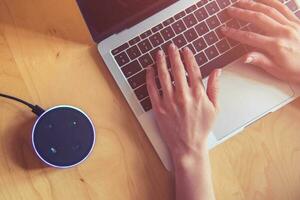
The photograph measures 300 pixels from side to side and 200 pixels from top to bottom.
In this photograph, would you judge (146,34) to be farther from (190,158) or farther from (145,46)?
(190,158)

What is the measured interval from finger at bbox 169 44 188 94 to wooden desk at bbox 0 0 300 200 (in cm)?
10

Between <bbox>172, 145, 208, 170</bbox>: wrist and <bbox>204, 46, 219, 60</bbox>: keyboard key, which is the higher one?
<bbox>204, 46, 219, 60</bbox>: keyboard key

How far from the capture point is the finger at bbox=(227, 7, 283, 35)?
706 mm

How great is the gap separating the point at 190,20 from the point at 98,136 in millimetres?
267

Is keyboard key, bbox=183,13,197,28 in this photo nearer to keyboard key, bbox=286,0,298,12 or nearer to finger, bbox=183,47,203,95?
finger, bbox=183,47,203,95

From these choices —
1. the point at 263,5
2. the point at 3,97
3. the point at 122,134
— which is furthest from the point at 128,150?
the point at 263,5

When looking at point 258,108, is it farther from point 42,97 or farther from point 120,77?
point 42,97

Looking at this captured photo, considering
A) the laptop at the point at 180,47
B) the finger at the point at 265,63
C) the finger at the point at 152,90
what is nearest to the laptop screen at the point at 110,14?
the laptop at the point at 180,47

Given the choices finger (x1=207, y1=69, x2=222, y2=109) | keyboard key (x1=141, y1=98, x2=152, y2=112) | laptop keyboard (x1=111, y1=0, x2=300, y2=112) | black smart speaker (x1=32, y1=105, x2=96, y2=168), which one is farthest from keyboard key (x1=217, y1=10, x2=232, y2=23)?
black smart speaker (x1=32, y1=105, x2=96, y2=168)

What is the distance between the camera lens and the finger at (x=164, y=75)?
67cm

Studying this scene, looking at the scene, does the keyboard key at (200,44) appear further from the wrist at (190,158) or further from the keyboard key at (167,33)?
the wrist at (190,158)

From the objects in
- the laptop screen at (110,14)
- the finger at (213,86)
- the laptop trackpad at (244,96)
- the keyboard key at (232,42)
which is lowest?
the laptop trackpad at (244,96)

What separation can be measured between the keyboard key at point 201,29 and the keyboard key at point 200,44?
11 mm

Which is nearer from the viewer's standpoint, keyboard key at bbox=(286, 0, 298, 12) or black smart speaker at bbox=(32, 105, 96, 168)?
black smart speaker at bbox=(32, 105, 96, 168)
